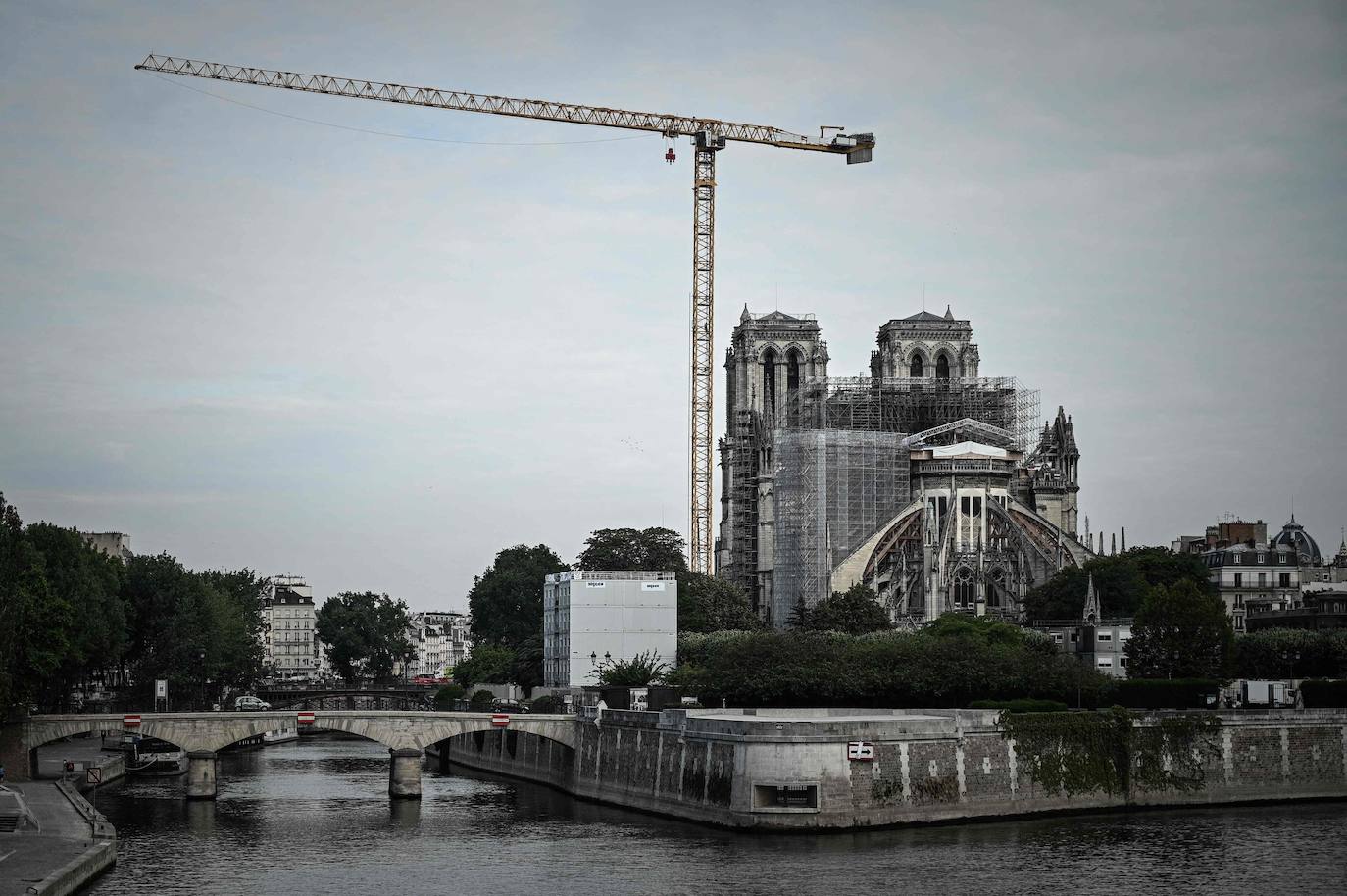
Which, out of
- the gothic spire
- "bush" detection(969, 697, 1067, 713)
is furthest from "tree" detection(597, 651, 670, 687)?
"bush" detection(969, 697, 1067, 713)

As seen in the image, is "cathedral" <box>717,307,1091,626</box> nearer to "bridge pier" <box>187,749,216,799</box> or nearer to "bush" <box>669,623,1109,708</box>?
"bush" <box>669,623,1109,708</box>

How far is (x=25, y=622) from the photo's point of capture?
80.6 metres

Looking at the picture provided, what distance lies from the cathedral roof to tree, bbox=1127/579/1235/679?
59788mm

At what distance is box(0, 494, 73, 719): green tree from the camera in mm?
70750

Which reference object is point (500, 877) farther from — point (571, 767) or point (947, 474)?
point (947, 474)

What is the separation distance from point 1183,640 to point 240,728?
48.7 metres

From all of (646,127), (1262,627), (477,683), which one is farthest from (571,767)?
(646,127)

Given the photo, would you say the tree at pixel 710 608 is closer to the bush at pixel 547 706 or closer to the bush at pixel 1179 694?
the bush at pixel 547 706

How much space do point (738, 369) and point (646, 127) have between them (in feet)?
104

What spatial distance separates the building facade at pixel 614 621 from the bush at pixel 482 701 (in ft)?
18.5

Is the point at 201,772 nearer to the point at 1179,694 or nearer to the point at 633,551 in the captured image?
the point at 1179,694

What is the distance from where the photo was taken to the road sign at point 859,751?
63.3 meters

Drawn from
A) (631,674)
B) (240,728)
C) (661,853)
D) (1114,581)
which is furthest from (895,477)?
(661,853)

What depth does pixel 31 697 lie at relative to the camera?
272 ft
